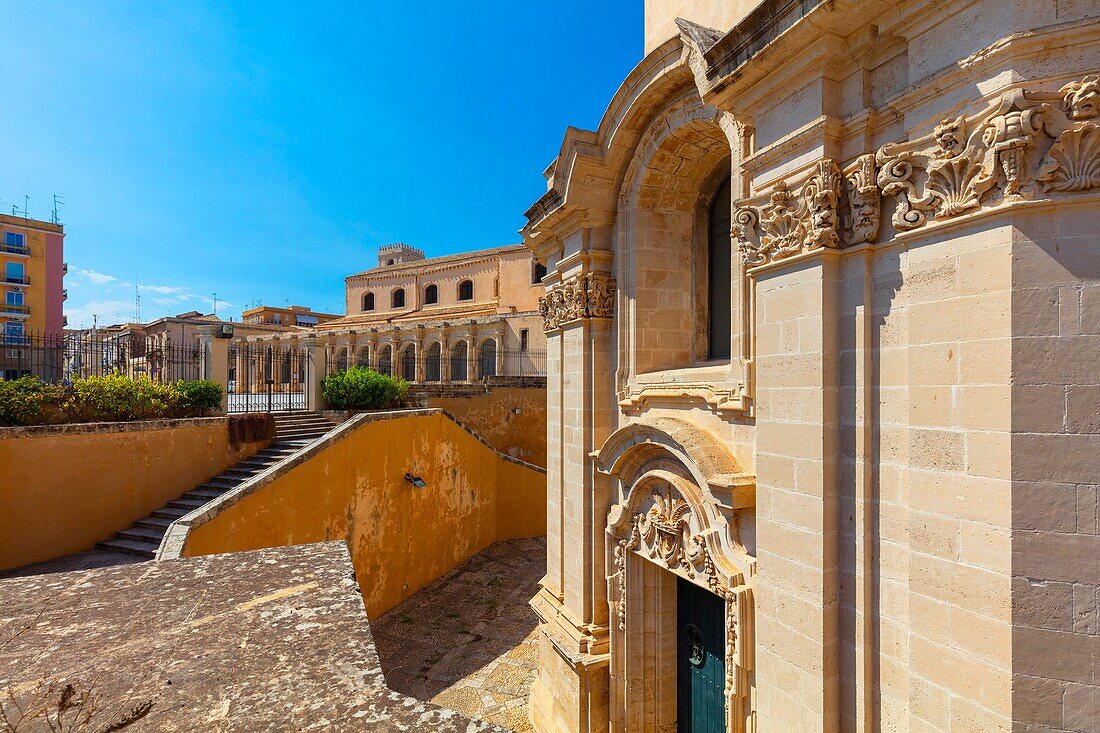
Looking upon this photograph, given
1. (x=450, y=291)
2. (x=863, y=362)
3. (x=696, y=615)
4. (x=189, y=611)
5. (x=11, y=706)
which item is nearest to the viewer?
(x=11, y=706)

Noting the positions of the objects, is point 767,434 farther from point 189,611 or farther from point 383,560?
point 383,560

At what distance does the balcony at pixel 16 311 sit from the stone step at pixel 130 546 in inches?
1498

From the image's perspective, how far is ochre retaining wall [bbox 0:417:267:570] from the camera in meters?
7.71

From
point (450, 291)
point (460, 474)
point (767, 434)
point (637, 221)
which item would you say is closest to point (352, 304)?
point (450, 291)

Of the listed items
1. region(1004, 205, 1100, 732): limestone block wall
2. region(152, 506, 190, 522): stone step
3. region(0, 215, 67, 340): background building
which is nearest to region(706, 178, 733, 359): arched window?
region(1004, 205, 1100, 732): limestone block wall

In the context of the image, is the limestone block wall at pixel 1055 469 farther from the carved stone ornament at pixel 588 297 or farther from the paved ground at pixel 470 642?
the paved ground at pixel 470 642

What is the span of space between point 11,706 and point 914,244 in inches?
186

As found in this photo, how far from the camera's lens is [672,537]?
18.7ft

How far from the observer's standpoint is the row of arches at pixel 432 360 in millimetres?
25656

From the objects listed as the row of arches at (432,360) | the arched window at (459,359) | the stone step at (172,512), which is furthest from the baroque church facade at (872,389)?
the arched window at (459,359)

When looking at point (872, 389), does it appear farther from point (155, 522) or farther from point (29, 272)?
point (29, 272)

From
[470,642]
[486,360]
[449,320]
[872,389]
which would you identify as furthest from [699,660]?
[449,320]

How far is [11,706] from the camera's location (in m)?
1.51

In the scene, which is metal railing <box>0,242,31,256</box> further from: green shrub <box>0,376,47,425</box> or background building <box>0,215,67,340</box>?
green shrub <box>0,376,47,425</box>
